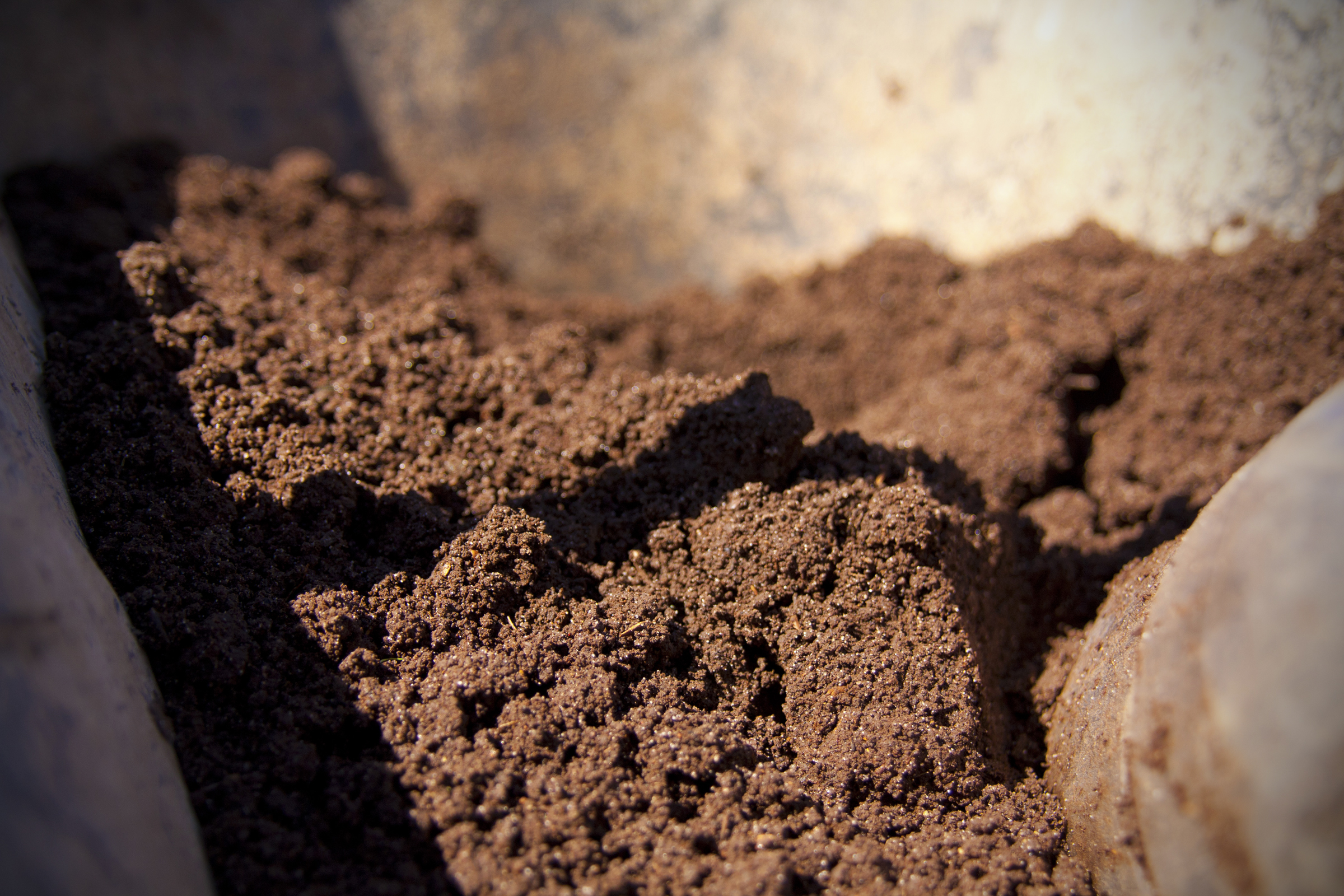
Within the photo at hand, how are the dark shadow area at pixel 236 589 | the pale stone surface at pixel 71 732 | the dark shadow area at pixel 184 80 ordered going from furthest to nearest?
the dark shadow area at pixel 184 80 → the dark shadow area at pixel 236 589 → the pale stone surface at pixel 71 732

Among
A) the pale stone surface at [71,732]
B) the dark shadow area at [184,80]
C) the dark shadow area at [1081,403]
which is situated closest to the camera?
the pale stone surface at [71,732]

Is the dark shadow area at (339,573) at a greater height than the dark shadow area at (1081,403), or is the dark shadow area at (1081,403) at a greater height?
the dark shadow area at (1081,403)

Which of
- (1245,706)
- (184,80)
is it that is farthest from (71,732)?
(184,80)

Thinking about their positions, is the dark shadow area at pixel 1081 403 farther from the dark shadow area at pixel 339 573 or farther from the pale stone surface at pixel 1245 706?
the pale stone surface at pixel 1245 706

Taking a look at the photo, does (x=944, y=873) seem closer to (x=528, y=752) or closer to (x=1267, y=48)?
(x=528, y=752)

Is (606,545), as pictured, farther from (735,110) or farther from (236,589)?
(735,110)

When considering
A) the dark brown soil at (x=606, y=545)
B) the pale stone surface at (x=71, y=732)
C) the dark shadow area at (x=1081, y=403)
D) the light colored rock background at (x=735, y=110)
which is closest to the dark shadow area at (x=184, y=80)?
the light colored rock background at (x=735, y=110)

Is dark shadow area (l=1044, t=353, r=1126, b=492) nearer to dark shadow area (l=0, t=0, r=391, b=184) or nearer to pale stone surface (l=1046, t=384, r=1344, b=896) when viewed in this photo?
pale stone surface (l=1046, t=384, r=1344, b=896)

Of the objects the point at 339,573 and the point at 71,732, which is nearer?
the point at 71,732
